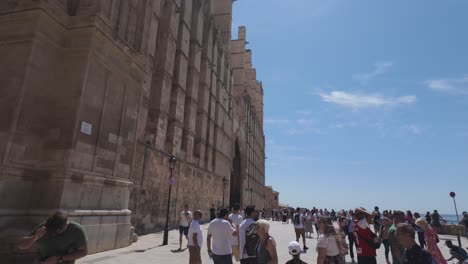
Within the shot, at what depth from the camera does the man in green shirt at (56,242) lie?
3057 mm

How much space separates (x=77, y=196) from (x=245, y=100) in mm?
36904

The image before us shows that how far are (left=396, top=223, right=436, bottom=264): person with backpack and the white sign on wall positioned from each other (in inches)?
269

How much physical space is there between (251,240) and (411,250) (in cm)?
209

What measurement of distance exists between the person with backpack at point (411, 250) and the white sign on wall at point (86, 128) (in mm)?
6834

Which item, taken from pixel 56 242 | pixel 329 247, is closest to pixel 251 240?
pixel 329 247

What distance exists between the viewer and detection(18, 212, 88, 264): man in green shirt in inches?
120

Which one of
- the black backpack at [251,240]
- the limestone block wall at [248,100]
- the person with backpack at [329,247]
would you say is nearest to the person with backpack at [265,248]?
the black backpack at [251,240]

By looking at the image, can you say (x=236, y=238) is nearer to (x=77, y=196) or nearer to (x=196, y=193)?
(x=77, y=196)

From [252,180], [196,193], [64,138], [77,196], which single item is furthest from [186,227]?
[252,180]

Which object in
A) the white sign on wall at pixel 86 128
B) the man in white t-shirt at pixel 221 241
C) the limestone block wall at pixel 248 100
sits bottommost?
the man in white t-shirt at pixel 221 241

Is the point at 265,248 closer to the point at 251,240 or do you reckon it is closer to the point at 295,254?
the point at 295,254

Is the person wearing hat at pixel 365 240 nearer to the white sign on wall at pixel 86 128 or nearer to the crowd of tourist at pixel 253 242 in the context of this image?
the crowd of tourist at pixel 253 242

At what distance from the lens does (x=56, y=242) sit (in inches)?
121

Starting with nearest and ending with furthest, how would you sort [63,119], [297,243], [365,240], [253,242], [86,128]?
[297,243] < [253,242] < [365,240] < [63,119] < [86,128]
